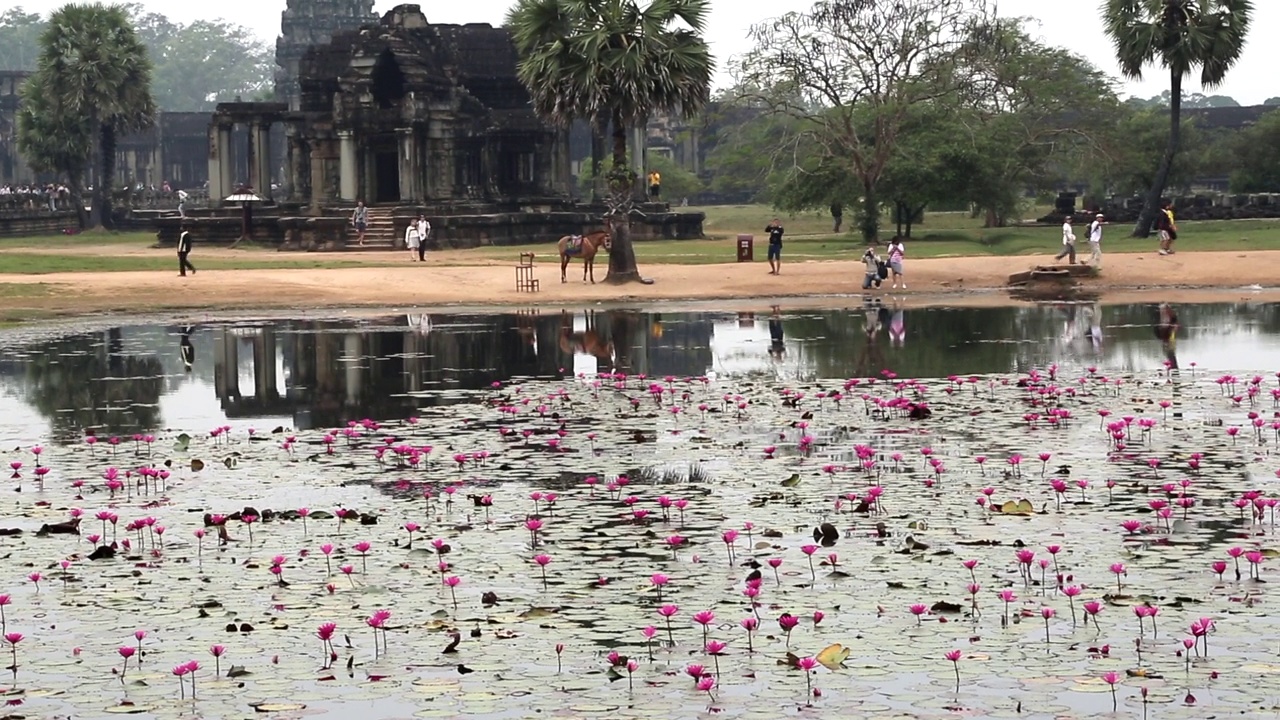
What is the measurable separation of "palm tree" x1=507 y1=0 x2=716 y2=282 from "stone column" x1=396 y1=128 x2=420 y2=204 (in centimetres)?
2033

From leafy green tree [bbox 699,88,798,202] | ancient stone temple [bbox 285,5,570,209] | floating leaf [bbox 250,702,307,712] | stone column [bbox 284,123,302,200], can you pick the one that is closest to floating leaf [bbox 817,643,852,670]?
floating leaf [bbox 250,702,307,712]

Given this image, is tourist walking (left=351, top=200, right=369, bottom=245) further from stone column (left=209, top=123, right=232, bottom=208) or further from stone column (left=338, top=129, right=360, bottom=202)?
stone column (left=209, top=123, right=232, bottom=208)

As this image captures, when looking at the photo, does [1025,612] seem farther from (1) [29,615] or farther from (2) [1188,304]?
(2) [1188,304]

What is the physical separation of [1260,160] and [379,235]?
3655 cm

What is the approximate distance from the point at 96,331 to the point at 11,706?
24687 mm

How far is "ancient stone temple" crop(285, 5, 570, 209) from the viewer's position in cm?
5997

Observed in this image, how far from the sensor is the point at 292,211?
2505 inches

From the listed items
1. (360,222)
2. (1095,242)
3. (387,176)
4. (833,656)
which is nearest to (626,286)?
(1095,242)

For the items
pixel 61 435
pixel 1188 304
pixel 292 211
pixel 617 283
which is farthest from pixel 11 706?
pixel 292 211

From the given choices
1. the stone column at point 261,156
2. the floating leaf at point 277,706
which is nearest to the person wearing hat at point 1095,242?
the floating leaf at point 277,706

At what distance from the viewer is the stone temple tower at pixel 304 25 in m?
107

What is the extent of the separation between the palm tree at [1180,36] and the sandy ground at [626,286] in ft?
39.9

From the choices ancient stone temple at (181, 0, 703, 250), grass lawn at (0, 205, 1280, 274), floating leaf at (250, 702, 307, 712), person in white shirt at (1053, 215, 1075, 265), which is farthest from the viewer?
ancient stone temple at (181, 0, 703, 250)

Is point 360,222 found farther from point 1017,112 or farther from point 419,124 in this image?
point 1017,112
